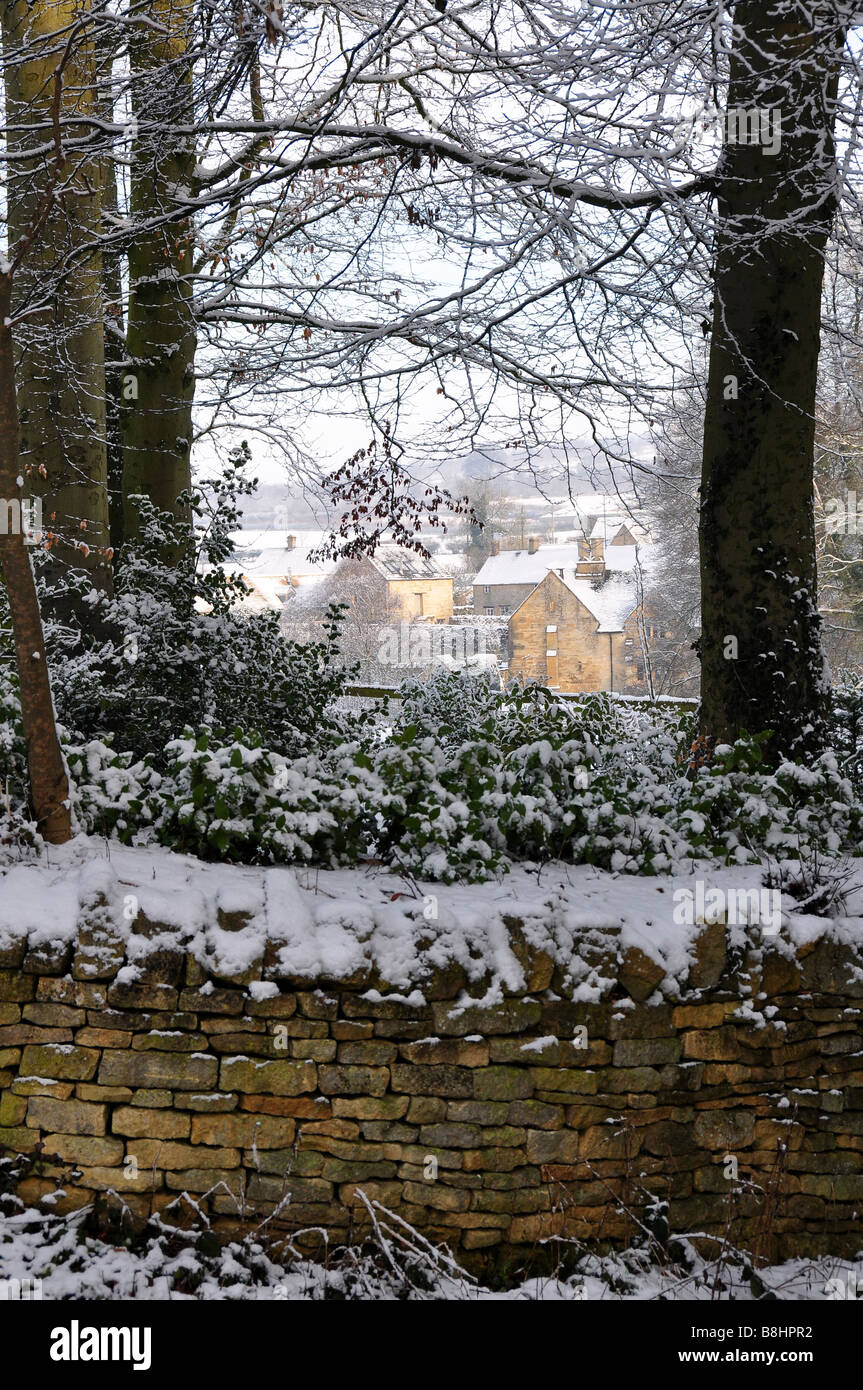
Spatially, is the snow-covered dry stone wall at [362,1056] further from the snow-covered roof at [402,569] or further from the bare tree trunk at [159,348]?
the snow-covered roof at [402,569]

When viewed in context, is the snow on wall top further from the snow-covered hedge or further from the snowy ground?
the snowy ground

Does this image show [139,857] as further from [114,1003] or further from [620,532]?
[620,532]

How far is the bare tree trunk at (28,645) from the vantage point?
11.7 ft

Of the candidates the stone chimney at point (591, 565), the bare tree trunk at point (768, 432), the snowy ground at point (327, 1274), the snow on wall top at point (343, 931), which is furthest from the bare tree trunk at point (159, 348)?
the stone chimney at point (591, 565)

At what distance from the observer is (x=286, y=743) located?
5.39 meters

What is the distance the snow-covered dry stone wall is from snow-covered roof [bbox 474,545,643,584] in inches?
920

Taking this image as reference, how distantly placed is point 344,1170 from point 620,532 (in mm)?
24635

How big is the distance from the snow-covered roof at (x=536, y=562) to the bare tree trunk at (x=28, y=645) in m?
23.1

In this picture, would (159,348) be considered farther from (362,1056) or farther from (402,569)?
(402,569)

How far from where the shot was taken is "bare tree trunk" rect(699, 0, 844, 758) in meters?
4.87

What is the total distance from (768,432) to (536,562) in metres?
23.5

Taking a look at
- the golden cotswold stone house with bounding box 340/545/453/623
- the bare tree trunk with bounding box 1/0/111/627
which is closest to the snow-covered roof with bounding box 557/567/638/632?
the golden cotswold stone house with bounding box 340/545/453/623

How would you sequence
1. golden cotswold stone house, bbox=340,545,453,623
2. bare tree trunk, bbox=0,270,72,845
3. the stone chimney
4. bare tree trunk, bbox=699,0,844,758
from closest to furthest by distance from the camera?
bare tree trunk, bbox=0,270,72,845 → bare tree trunk, bbox=699,0,844,758 → golden cotswold stone house, bbox=340,545,453,623 → the stone chimney
